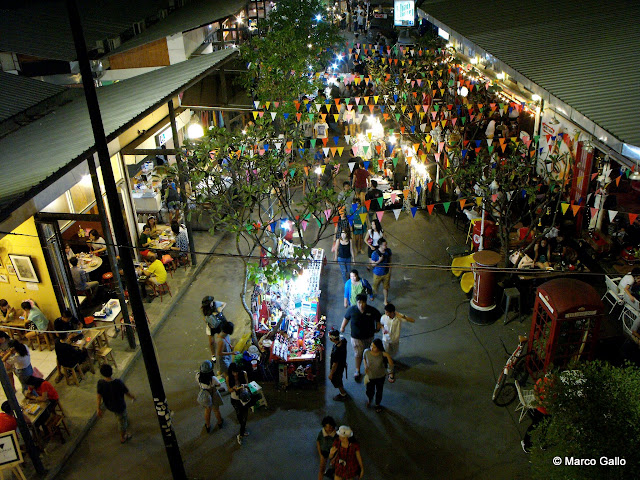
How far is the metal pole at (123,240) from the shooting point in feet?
19.7

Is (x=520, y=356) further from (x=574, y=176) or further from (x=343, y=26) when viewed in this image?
(x=343, y=26)

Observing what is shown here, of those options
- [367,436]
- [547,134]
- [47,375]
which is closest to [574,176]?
[547,134]

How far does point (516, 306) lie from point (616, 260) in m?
3.30

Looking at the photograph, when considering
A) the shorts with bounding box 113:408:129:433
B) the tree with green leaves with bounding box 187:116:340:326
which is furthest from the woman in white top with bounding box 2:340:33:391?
the tree with green leaves with bounding box 187:116:340:326

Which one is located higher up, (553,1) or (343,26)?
(553,1)

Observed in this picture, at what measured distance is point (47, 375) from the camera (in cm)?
1041

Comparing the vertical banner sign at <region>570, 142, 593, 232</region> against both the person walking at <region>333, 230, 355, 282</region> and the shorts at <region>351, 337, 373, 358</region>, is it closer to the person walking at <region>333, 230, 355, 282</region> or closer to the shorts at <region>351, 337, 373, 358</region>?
the person walking at <region>333, 230, 355, 282</region>

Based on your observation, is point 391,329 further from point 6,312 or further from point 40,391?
point 6,312

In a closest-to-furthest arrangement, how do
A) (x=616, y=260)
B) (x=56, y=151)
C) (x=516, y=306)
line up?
(x=56, y=151) < (x=516, y=306) < (x=616, y=260)

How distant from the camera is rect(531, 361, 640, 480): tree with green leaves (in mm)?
4957

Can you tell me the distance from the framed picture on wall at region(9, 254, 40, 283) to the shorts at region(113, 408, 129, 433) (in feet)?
13.9

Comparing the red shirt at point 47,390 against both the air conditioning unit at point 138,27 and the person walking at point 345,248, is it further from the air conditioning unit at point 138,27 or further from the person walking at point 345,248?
the air conditioning unit at point 138,27

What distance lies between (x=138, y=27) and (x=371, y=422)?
17.8m

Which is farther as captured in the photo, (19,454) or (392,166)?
(392,166)
